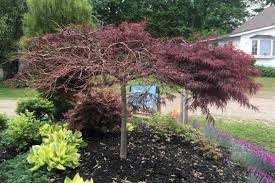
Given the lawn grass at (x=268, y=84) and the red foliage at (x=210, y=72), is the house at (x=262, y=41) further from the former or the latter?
the red foliage at (x=210, y=72)

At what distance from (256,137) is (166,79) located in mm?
5453

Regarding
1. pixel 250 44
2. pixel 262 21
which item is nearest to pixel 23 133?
pixel 250 44

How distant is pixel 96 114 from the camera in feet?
20.8

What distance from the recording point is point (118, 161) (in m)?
5.48

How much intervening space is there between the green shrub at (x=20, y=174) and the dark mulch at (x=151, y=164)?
184mm

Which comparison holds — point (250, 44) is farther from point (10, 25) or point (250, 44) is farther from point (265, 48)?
point (10, 25)

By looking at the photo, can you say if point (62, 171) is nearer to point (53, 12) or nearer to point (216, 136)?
point (216, 136)

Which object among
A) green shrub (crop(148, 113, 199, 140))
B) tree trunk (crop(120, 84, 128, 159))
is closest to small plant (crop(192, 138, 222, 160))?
green shrub (crop(148, 113, 199, 140))

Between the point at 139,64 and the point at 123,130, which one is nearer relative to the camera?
the point at 139,64

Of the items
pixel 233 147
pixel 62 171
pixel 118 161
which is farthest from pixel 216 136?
pixel 62 171

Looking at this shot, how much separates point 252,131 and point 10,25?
1807 centimetres

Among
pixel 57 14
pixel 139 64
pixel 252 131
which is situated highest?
pixel 57 14

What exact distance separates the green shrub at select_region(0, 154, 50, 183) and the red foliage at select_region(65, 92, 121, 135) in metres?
0.99

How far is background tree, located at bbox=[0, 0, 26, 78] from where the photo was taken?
24422 mm
